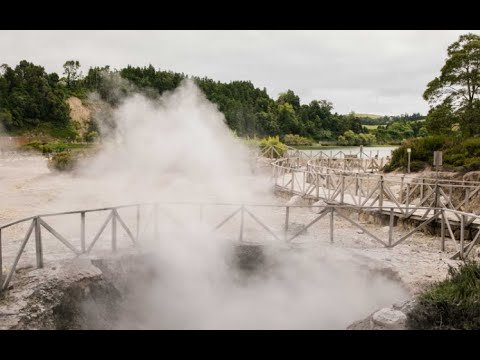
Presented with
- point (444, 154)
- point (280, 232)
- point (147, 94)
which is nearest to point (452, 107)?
point (444, 154)

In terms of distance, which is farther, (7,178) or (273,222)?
(7,178)

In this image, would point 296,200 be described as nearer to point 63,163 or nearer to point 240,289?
point 240,289

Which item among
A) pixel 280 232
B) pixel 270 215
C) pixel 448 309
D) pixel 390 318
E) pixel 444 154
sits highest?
pixel 444 154

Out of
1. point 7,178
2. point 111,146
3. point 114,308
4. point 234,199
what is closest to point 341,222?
point 234,199

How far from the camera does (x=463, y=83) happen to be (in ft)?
74.6

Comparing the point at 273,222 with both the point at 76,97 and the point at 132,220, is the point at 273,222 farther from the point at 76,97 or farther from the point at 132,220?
the point at 76,97

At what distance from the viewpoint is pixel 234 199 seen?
59.4ft

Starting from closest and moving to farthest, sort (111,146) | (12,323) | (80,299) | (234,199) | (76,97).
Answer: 1. (12,323)
2. (80,299)
3. (234,199)
4. (111,146)
5. (76,97)

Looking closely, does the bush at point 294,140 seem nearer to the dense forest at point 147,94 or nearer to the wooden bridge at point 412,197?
the dense forest at point 147,94

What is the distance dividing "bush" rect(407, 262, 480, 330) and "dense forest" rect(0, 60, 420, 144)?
47.8 m

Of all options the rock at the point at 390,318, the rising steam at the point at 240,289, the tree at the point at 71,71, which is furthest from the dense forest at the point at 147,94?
the rock at the point at 390,318

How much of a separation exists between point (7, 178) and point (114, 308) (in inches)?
741

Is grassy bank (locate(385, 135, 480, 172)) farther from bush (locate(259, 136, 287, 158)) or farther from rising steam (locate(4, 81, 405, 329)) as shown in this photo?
bush (locate(259, 136, 287, 158))

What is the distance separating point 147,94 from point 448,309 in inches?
1948
